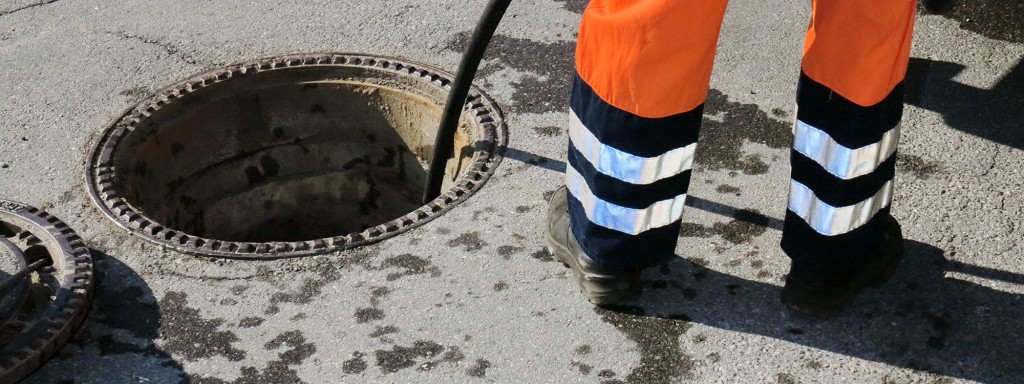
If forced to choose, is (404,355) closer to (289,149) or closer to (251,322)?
(251,322)

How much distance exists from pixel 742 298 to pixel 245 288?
46.2 inches

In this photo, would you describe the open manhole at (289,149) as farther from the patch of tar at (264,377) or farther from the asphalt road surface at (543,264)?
the patch of tar at (264,377)

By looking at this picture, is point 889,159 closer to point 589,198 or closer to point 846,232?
point 846,232

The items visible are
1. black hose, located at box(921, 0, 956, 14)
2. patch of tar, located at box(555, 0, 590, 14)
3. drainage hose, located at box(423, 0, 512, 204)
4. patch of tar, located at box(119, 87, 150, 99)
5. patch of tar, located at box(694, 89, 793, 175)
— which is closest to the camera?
drainage hose, located at box(423, 0, 512, 204)

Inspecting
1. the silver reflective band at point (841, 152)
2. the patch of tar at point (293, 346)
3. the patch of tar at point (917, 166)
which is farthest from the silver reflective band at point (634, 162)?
the patch of tar at point (917, 166)

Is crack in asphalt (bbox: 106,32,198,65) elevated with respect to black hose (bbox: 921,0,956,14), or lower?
elevated

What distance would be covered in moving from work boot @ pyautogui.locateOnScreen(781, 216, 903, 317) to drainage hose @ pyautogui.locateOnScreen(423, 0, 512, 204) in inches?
35.9

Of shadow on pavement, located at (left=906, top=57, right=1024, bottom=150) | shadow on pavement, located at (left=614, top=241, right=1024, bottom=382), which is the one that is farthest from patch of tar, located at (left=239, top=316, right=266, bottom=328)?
shadow on pavement, located at (left=906, top=57, right=1024, bottom=150)

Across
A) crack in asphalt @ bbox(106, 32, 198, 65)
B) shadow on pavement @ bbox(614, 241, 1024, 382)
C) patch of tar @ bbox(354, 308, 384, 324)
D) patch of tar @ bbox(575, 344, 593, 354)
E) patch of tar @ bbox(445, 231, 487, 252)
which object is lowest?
shadow on pavement @ bbox(614, 241, 1024, 382)

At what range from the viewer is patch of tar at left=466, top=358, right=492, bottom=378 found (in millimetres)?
2559

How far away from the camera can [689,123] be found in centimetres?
236

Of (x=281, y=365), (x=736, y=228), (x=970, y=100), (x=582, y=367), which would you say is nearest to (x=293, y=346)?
(x=281, y=365)

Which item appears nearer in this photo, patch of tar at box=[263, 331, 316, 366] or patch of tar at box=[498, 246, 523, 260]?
patch of tar at box=[263, 331, 316, 366]

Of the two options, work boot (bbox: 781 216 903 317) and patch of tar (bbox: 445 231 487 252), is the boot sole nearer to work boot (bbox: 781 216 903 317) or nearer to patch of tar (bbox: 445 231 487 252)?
patch of tar (bbox: 445 231 487 252)
